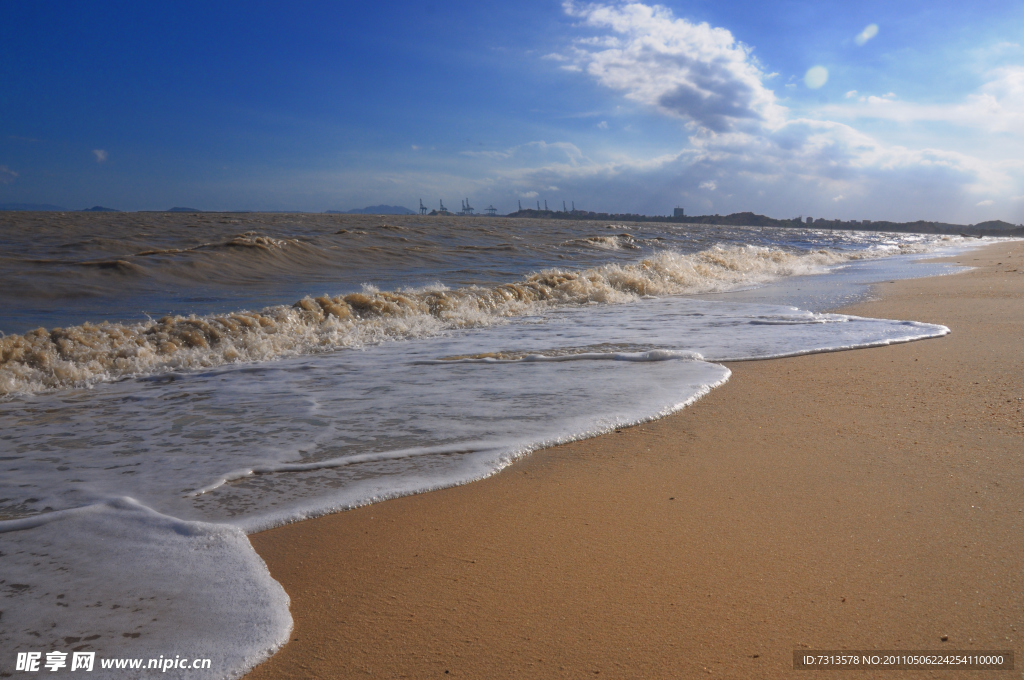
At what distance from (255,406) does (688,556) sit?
10.4 ft

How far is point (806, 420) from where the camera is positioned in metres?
3.29

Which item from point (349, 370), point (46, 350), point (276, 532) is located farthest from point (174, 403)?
point (276, 532)

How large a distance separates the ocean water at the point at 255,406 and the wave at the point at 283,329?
3cm

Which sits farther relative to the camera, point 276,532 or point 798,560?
point 276,532

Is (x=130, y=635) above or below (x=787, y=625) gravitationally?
below

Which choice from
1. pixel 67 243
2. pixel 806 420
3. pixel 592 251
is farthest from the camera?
pixel 592 251

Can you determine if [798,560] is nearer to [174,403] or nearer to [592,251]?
[174,403]

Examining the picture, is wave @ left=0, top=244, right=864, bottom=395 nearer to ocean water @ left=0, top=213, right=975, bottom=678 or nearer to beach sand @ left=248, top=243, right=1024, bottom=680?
ocean water @ left=0, top=213, right=975, bottom=678

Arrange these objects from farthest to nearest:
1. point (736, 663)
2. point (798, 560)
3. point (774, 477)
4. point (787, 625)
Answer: point (774, 477), point (798, 560), point (787, 625), point (736, 663)

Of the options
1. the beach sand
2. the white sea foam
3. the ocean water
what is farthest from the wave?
the beach sand

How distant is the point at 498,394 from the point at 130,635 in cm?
268

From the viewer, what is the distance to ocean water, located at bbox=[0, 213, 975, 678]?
186 centimetres

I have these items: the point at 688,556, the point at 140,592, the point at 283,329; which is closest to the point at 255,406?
the point at 140,592

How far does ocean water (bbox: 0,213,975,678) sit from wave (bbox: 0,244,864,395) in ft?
0.09
